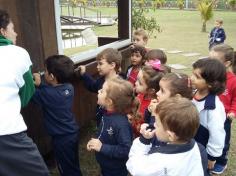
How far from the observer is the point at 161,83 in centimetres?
235

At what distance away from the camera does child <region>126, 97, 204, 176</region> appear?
1.65m

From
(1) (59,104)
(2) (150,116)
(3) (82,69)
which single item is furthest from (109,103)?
(3) (82,69)

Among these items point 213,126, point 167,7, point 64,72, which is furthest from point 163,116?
point 167,7

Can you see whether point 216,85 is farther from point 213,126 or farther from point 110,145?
point 110,145

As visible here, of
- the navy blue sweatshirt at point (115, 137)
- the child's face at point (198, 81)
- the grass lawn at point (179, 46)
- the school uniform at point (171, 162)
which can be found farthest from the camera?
the grass lawn at point (179, 46)

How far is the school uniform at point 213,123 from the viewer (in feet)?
7.88

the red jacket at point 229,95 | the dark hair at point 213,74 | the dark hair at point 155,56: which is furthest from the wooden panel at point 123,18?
the dark hair at point 213,74

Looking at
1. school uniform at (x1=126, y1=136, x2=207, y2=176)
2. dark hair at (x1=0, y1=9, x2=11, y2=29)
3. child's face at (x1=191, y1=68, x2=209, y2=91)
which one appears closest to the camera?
school uniform at (x1=126, y1=136, x2=207, y2=176)

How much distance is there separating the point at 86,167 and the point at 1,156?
1582mm

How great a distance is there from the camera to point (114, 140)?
2357 millimetres

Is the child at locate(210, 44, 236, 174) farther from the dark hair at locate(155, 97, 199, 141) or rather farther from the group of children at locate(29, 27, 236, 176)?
the dark hair at locate(155, 97, 199, 141)

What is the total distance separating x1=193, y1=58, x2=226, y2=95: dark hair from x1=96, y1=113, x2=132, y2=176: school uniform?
683 millimetres

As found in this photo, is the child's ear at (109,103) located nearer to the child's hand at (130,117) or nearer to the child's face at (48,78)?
the child's hand at (130,117)

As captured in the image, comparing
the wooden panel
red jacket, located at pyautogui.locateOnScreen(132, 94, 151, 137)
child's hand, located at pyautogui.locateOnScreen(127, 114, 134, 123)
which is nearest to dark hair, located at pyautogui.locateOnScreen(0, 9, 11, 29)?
child's hand, located at pyautogui.locateOnScreen(127, 114, 134, 123)
